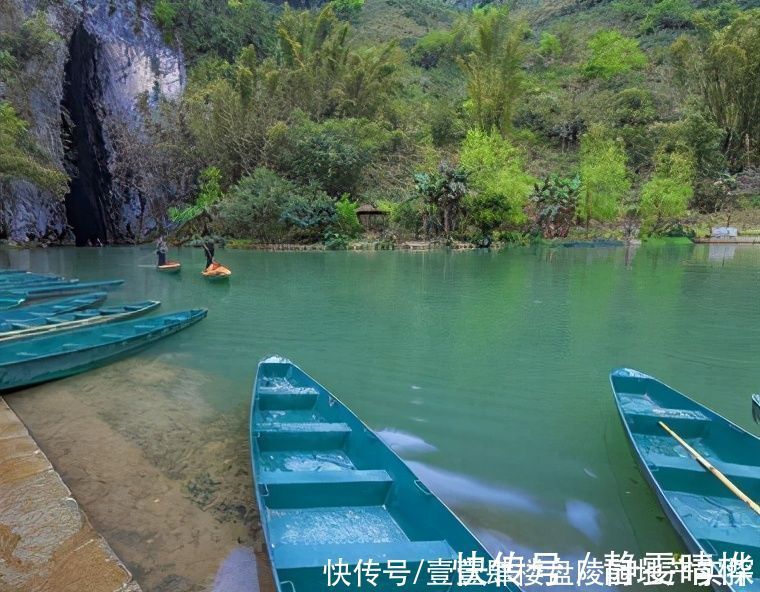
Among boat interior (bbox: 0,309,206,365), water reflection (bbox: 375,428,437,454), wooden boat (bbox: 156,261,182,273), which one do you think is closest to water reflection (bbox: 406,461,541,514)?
water reflection (bbox: 375,428,437,454)

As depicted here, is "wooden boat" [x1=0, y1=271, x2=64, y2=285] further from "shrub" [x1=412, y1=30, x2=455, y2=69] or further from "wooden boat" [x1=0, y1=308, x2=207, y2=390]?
"shrub" [x1=412, y1=30, x2=455, y2=69]

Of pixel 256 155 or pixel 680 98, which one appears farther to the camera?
pixel 680 98

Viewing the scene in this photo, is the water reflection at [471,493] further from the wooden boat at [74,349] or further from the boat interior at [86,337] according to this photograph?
the boat interior at [86,337]

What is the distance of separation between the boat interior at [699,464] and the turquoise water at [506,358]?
0.33 m

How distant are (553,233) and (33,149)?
25.3 m

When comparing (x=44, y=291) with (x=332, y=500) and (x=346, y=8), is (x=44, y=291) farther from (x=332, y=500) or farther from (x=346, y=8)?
(x=346, y=8)

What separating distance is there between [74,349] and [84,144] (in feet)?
107

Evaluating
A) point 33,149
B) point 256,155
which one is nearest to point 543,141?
point 256,155

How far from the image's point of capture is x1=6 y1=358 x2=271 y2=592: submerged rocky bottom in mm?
3375

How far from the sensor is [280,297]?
13.0 m

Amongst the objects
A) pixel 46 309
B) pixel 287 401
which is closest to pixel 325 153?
pixel 46 309

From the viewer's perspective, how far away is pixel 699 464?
3824 millimetres

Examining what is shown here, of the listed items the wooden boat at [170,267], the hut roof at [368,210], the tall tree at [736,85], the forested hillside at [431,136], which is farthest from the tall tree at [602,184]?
the wooden boat at [170,267]

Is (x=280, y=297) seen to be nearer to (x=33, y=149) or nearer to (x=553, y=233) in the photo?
(x=33, y=149)
